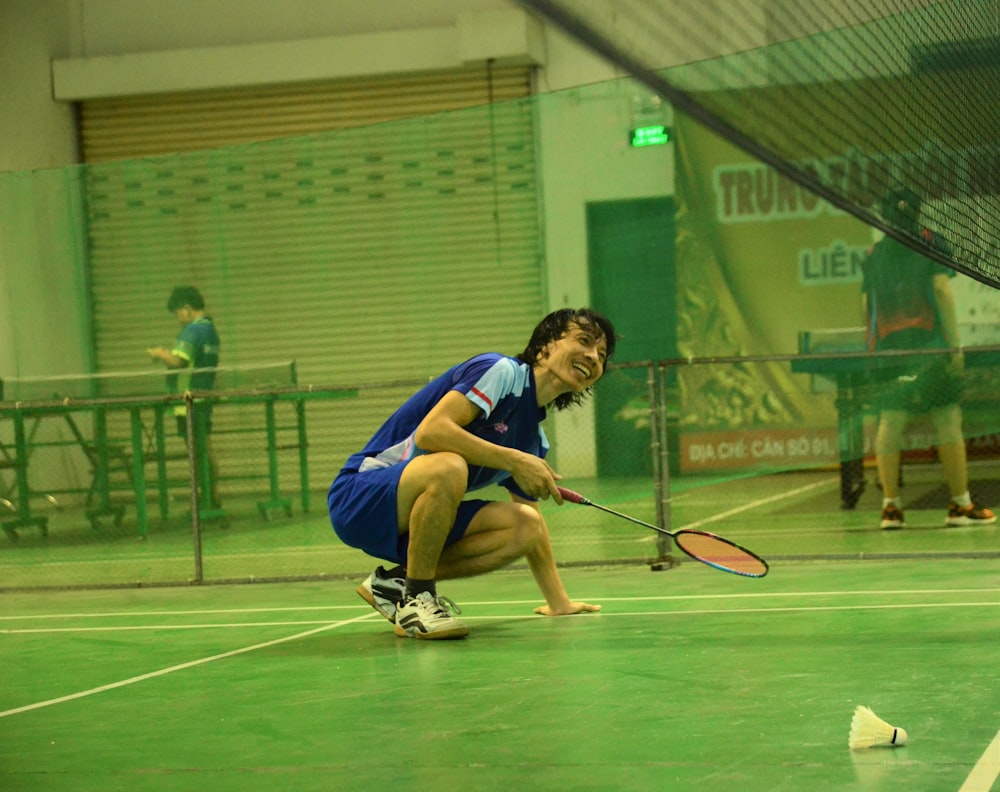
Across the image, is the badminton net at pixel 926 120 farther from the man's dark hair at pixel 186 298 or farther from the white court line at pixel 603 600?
the man's dark hair at pixel 186 298

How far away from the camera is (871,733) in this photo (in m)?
3.24

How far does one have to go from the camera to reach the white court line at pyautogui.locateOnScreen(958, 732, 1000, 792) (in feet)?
9.50

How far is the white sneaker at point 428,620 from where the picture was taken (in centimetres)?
529

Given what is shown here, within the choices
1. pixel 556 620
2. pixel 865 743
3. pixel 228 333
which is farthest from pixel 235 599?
pixel 865 743

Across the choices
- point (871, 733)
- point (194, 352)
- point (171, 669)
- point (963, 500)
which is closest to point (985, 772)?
point (871, 733)

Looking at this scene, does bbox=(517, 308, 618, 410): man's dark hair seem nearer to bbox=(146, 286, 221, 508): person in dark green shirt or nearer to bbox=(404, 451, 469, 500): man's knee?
bbox=(404, 451, 469, 500): man's knee

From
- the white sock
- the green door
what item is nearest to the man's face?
the green door

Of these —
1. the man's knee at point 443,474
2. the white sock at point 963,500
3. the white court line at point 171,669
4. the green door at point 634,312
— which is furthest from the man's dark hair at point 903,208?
the white sock at point 963,500

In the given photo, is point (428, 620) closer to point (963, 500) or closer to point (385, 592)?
point (385, 592)

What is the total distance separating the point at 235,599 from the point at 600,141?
12.8 feet

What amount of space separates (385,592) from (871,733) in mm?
2625

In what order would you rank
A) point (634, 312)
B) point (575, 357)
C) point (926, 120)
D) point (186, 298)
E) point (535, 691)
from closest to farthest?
point (535, 691), point (926, 120), point (575, 357), point (634, 312), point (186, 298)

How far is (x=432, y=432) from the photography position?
5082mm

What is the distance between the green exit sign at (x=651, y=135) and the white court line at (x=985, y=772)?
6203 mm
